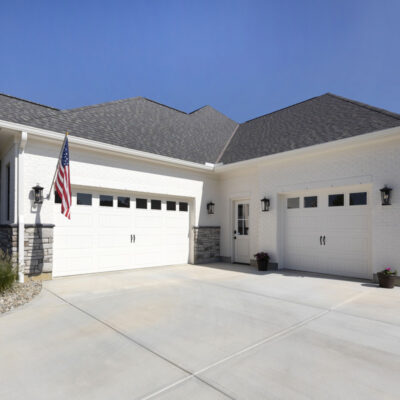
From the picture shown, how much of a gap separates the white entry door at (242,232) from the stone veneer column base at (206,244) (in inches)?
29.9

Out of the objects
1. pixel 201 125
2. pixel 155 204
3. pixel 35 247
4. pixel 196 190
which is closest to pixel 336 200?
pixel 196 190

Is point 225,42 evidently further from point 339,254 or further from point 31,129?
point 339,254

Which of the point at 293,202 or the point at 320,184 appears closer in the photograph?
the point at 320,184

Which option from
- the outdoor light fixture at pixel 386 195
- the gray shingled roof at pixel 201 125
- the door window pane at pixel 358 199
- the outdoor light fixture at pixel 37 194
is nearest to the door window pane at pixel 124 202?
the gray shingled roof at pixel 201 125

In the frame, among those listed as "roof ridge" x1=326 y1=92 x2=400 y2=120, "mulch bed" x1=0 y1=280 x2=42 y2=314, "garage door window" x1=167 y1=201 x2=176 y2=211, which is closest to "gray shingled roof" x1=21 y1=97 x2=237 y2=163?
"garage door window" x1=167 y1=201 x2=176 y2=211

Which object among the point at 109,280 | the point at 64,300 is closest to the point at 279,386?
the point at 64,300

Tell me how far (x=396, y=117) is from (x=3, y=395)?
9318 millimetres

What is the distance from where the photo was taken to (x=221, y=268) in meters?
9.03

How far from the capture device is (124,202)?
8430 millimetres

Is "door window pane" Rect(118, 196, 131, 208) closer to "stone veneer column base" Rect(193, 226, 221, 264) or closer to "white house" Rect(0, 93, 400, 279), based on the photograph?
"white house" Rect(0, 93, 400, 279)

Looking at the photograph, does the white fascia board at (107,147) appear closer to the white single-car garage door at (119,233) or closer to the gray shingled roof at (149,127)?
the gray shingled roof at (149,127)

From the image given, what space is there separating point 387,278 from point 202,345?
16.9ft

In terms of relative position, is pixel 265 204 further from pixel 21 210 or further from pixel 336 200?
pixel 21 210

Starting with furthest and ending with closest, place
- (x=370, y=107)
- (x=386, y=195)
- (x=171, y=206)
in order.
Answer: (x=171, y=206)
(x=370, y=107)
(x=386, y=195)
